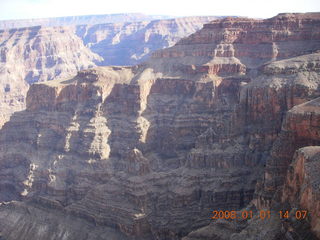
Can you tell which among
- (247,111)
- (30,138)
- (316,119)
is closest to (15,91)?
(30,138)

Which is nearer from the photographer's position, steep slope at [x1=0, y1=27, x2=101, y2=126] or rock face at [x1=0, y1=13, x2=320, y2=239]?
rock face at [x1=0, y1=13, x2=320, y2=239]

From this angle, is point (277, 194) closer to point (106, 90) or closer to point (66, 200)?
point (66, 200)
